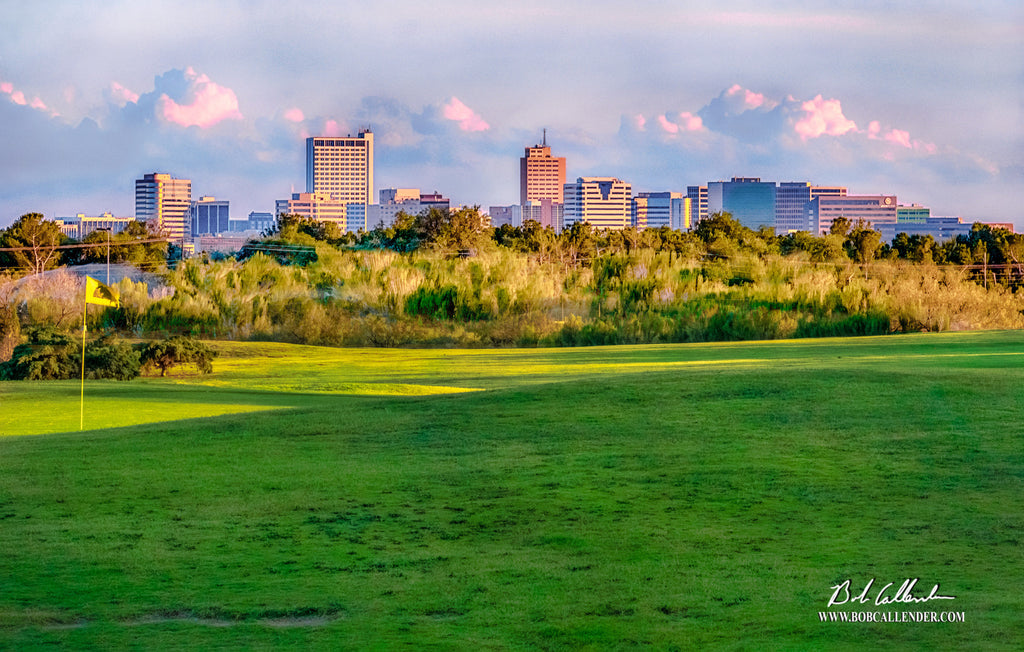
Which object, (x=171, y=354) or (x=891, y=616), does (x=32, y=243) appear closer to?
(x=171, y=354)

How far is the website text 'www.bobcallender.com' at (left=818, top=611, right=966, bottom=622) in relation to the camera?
520 cm

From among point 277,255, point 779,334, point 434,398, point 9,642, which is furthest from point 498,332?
point 9,642

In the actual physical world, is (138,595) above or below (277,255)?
below

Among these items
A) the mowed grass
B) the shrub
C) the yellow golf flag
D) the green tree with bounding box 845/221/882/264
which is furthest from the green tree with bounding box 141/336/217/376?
the green tree with bounding box 845/221/882/264

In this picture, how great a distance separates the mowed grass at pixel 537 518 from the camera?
5.23m

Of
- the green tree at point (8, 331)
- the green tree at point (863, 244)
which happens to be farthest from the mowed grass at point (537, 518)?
the green tree at point (863, 244)

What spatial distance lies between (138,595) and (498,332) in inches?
1334

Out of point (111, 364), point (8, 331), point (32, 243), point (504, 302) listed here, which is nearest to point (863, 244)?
point (504, 302)

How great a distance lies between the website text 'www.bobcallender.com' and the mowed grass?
0.25 feet

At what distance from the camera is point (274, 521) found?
740 cm

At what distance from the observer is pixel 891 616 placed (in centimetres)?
530

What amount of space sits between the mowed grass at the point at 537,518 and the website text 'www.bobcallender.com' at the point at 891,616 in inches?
3.0

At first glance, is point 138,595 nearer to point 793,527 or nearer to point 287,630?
point 287,630

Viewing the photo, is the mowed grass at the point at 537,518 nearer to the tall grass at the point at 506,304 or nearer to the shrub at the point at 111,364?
the shrub at the point at 111,364
